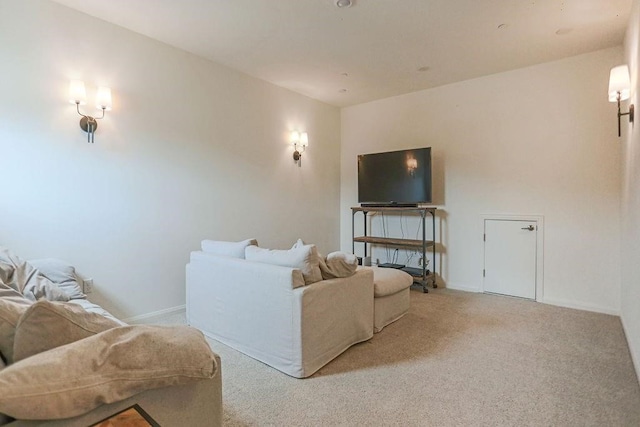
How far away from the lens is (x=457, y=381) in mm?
2131

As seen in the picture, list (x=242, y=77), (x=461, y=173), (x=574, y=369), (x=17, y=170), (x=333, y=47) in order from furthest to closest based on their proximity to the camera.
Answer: (x=461, y=173)
(x=242, y=77)
(x=333, y=47)
(x=17, y=170)
(x=574, y=369)

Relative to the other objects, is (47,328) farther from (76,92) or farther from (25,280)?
(76,92)

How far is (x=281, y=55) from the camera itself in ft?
11.8

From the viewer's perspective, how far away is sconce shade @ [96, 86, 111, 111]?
9.34 ft

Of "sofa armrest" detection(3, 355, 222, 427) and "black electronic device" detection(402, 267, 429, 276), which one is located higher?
"sofa armrest" detection(3, 355, 222, 427)

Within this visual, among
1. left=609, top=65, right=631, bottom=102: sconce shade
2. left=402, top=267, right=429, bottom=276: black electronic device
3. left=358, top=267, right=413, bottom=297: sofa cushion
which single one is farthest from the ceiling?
left=402, top=267, right=429, bottom=276: black electronic device

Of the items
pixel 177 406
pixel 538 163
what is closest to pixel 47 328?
pixel 177 406

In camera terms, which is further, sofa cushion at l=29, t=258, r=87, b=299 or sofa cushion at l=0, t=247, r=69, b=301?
sofa cushion at l=29, t=258, r=87, b=299

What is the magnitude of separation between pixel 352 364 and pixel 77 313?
1.80 m

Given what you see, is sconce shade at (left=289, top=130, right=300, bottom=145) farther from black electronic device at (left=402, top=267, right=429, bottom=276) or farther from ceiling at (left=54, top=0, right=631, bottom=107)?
black electronic device at (left=402, top=267, right=429, bottom=276)

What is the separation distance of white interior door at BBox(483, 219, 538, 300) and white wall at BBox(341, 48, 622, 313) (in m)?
0.12

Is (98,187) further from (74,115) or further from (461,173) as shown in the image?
(461,173)

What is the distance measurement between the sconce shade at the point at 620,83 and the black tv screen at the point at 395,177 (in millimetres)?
1914

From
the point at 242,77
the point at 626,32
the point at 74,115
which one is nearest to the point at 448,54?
Result: the point at 626,32
